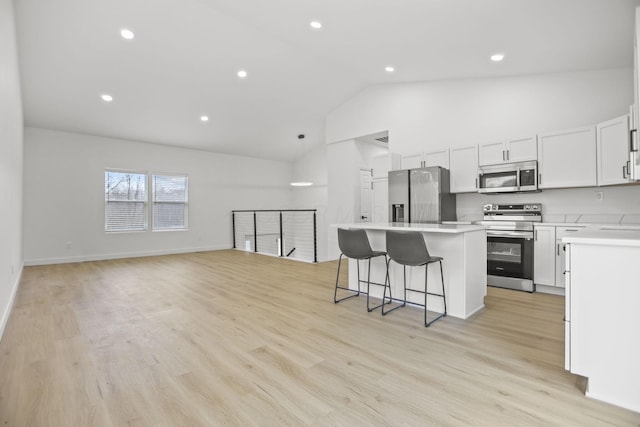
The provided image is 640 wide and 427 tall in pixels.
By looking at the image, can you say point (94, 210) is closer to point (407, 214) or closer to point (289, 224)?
point (289, 224)

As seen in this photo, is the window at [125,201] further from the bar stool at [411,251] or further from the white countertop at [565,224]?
the white countertop at [565,224]

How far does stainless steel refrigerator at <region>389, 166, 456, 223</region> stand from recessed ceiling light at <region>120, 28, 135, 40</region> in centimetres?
458

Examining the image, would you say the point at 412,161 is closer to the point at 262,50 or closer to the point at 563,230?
the point at 563,230

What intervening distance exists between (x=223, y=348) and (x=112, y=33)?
15.0 feet

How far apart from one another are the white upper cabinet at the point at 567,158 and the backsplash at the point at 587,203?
0.33m

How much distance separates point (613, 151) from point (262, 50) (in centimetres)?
507

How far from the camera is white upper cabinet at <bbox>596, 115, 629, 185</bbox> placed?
3420 mm

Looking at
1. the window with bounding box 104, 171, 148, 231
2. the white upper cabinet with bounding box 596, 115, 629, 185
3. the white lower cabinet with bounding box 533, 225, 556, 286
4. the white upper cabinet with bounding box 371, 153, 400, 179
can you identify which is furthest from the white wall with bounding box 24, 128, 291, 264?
the white upper cabinet with bounding box 596, 115, 629, 185

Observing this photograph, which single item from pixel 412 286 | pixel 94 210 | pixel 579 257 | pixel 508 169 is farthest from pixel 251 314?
pixel 94 210

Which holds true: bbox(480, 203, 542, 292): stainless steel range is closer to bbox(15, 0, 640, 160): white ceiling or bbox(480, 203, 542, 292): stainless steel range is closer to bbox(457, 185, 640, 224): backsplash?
bbox(457, 185, 640, 224): backsplash

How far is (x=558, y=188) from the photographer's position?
13.7 feet

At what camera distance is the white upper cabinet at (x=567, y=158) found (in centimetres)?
382

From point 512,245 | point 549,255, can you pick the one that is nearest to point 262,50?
point 512,245

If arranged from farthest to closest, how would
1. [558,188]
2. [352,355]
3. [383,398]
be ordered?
[558,188] < [352,355] < [383,398]
